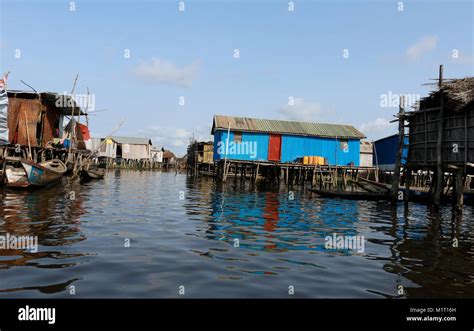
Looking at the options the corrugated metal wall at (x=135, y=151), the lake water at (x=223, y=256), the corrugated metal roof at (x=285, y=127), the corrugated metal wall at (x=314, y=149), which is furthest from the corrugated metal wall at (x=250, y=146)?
the corrugated metal wall at (x=135, y=151)

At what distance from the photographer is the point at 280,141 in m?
37.0

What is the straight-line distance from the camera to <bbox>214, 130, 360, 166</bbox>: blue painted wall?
3634 cm

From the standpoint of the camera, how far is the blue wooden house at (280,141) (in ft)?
118

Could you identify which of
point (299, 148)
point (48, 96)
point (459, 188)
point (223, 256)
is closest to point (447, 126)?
point (459, 188)

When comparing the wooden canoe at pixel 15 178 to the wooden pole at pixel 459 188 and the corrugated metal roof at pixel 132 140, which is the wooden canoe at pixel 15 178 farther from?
the corrugated metal roof at pixel 132 140

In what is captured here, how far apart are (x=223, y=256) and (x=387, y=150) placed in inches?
1586

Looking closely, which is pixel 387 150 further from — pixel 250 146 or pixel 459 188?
pixel 459 188

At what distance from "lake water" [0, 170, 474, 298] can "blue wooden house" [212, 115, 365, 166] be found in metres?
22.8

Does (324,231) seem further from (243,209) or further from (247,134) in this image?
(247,134)

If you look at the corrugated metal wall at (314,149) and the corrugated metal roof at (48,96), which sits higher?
the corrugated metal roof at (48,96)

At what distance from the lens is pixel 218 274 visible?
6.16m

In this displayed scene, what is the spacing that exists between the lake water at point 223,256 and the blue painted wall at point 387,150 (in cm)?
2980
